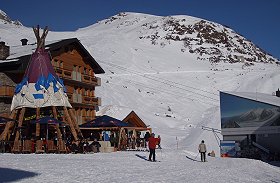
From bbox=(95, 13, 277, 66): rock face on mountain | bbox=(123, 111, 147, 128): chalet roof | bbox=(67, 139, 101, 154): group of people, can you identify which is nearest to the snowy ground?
bbox=(67, 139, 101, 154): group of people

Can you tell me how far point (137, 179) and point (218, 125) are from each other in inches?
1225

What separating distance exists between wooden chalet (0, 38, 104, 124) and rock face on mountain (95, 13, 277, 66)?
58393mm

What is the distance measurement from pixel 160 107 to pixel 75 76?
802 inches

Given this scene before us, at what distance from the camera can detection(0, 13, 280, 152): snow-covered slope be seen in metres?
49.2

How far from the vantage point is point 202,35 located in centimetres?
11981

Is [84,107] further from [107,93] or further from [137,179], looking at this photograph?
[137,179]

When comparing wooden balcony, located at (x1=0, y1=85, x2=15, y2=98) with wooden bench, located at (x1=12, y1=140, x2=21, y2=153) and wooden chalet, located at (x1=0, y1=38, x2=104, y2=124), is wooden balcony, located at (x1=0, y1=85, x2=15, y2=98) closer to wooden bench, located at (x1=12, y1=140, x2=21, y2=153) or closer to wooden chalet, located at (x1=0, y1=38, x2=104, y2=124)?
wooden chalet, located at (x1=0, y1=38, x2=104, y2=124)

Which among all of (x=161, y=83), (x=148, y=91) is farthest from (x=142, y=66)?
(x=148, y=91)

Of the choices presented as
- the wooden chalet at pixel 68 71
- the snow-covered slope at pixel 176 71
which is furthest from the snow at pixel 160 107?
the wooden chalet at pixel 68 71

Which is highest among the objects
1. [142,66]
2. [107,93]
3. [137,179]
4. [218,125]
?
[142,66]

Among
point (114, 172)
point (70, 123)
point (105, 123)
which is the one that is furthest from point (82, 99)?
point (114, 172)

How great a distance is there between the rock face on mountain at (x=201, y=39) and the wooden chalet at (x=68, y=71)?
2299 inches

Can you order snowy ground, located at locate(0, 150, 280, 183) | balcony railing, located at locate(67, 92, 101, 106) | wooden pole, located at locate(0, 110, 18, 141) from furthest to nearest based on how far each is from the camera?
balcony railing, located at locate(67, 92, 101, 106)
wooden pole, located at locate(0, 110, 18, 141)
snowy ground, located at locate(0, 150, 280, 183)

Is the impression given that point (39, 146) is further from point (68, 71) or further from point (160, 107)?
point (160, 107)
